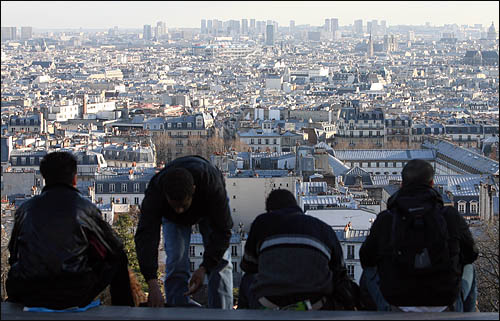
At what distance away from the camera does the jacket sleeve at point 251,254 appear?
345 centimetres

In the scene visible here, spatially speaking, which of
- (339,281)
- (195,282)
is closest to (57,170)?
(195,282)

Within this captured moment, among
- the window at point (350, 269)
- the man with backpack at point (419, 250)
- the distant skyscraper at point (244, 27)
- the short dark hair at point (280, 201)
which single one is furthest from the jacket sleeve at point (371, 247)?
the distant skyscraper at point (244, 27)

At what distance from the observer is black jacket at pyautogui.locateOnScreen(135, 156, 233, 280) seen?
358 centimetres

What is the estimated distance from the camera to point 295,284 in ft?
10.8

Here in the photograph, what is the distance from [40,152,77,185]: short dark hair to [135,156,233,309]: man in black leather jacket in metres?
0.30

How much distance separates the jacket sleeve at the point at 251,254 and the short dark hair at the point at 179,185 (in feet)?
0.72

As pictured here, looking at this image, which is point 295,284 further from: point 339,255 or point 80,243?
point 80,243

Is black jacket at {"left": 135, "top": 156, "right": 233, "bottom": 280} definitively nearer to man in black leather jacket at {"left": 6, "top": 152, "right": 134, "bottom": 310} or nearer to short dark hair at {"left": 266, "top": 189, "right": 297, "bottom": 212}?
short dark hair at {"left": 266, "top": 189, "right": 297, "bottom": 212}

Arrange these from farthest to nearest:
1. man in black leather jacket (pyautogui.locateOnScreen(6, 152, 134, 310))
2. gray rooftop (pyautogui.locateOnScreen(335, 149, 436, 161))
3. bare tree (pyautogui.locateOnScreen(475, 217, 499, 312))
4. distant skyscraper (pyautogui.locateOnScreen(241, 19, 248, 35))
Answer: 1. distant skyscraper (pyautogui.locateOnScreen(241, 19, 248, 35))
2. gray rooftop (pyautogui.locateOnScreen(335, 149, 436, 161))
3. bare tree (pyautogui.locateOnScreen(475, 217, 499, 312))
4. man in black leather jacket (pyautogui.locateOnScreen(6, 152, 134, 310))

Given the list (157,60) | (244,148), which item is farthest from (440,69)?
(244,148)

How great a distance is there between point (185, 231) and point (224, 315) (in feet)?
2.38

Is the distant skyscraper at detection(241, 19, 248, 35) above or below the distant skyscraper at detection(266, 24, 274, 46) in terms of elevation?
above

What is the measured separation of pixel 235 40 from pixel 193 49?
4297 millimetres

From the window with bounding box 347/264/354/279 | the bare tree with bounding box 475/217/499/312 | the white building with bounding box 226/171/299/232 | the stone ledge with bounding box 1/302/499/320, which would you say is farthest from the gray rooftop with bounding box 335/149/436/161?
the stone ledge with bounding box 1/302/499/320
